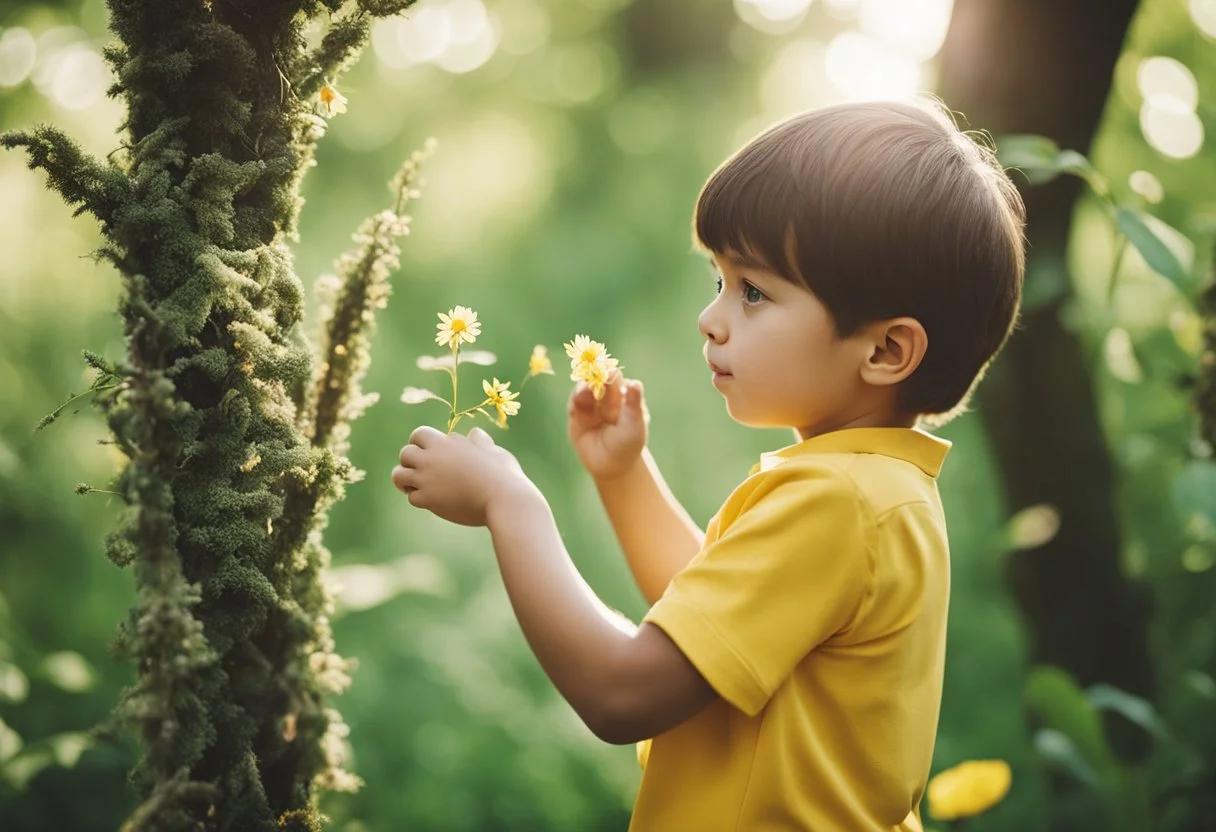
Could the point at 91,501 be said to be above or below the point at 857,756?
above

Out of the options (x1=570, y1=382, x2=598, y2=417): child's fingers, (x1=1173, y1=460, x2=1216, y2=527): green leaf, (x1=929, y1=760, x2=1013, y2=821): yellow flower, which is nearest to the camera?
(x1=570, y1=382, x2=598, y2=417): child's fingers

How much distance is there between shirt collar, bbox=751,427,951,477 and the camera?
1.08m

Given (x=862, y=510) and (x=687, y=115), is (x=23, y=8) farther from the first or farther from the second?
(x=862, y=510)

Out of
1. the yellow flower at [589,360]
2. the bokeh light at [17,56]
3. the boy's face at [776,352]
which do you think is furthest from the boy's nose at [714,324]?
the bokeh light at [17,56]

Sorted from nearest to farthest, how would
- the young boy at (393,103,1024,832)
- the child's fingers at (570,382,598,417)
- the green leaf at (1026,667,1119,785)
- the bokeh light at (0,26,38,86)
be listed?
the young boy at (393,103,1024,832) → the child's fingers at (570,382,598,417) → the green leaf at (1026,667,1119,785) → the bokeh light at (0,26,38,86)

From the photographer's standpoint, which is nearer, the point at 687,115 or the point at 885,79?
the point at 885,79

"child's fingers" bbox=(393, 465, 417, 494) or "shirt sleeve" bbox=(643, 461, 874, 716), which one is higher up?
"child's fingers" bbox=(393, 465, 417, 494)

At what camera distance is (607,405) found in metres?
1.38

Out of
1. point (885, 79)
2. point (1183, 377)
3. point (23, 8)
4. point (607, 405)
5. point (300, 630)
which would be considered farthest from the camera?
point (23, 8)

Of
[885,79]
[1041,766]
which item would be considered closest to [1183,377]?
[1041,766]

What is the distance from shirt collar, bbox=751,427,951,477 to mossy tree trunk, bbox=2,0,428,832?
1.74 ft

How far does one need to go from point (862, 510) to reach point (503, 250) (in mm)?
3187

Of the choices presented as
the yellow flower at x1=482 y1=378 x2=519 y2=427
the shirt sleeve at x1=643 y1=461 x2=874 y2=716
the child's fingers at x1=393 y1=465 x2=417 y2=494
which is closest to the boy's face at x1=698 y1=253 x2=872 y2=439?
the shirt sleeve at x1=643 y1=461 x2=874 y2=716

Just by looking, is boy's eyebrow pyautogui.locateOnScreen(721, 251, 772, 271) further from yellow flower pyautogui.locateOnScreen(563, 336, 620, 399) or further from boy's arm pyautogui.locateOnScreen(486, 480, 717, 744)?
boy's arm pyautogui.locateOnScreen(486, 480, 717, 744)
